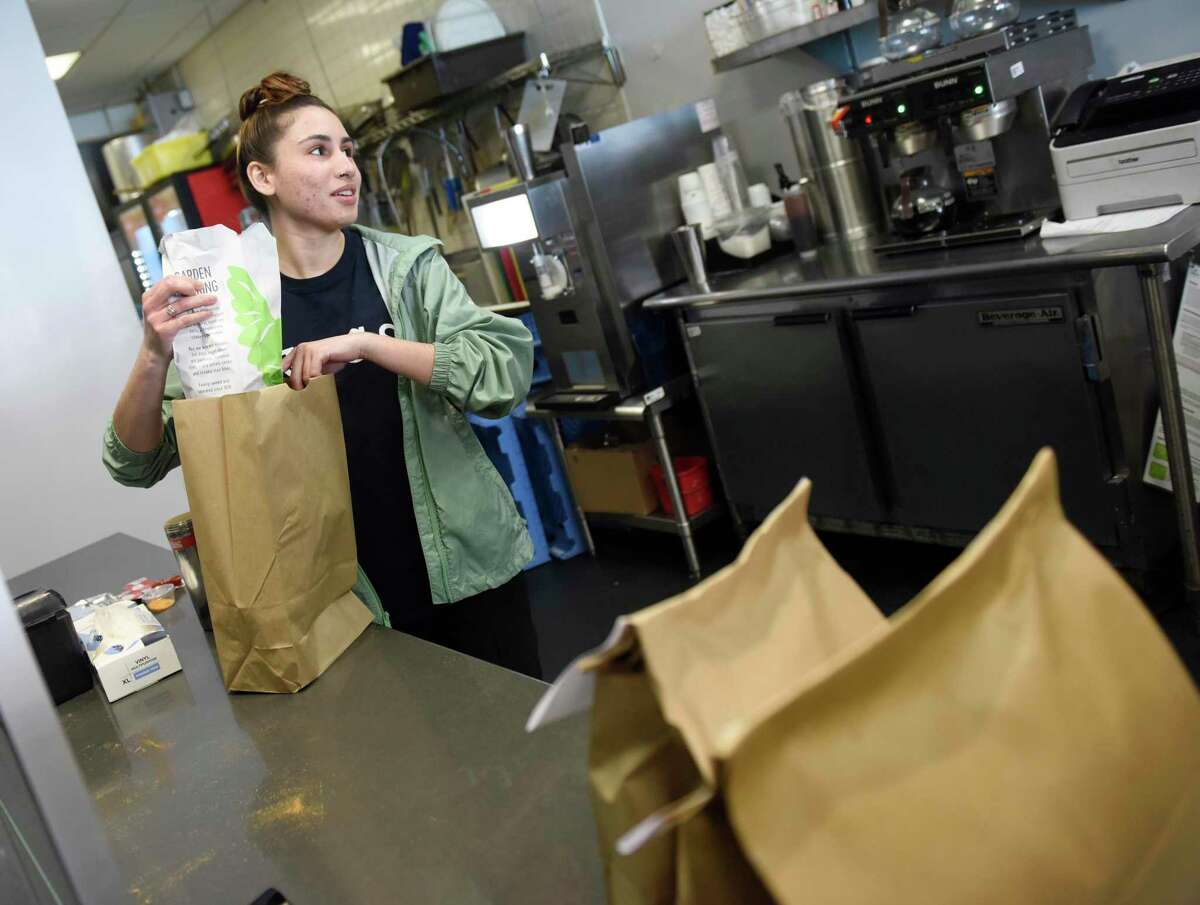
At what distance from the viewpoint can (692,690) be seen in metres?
0.63

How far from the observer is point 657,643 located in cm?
62

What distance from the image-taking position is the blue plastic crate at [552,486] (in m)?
4.30

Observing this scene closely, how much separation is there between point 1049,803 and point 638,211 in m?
3.28

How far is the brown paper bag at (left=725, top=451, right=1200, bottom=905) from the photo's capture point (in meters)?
0.56

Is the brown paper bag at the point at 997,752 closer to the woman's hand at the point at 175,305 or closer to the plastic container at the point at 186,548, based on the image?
the woman's hand at the point at 175,305

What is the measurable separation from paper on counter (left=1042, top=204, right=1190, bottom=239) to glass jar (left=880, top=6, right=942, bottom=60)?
0.69 metres

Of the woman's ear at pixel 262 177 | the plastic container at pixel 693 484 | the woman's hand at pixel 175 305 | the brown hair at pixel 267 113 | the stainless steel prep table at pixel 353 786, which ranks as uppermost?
the brown hair at pixel 267 113

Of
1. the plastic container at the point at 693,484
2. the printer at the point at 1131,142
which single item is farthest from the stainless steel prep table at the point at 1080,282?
the plastic container at the point at 693,484

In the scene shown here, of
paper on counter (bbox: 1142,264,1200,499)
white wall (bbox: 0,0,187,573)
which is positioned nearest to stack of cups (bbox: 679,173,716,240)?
paper on counter (bbox: 1142,264,1200,499)

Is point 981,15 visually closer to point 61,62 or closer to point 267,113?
point 267,113

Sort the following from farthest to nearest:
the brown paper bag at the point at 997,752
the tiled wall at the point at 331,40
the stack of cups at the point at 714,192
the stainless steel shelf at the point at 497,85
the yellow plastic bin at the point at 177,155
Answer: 1. the yellow plastic bin at the point at 177,155
2. the tiled wall at the point at 331,40
3. the stainless steel shelf at the point at 497,85
4. the stack of cups at the point at 714,192
5. the brown paper bag at the point at 997,752

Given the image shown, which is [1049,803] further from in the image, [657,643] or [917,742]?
[657,643]

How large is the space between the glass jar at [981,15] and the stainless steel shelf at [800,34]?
0.78ft

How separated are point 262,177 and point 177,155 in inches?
238
